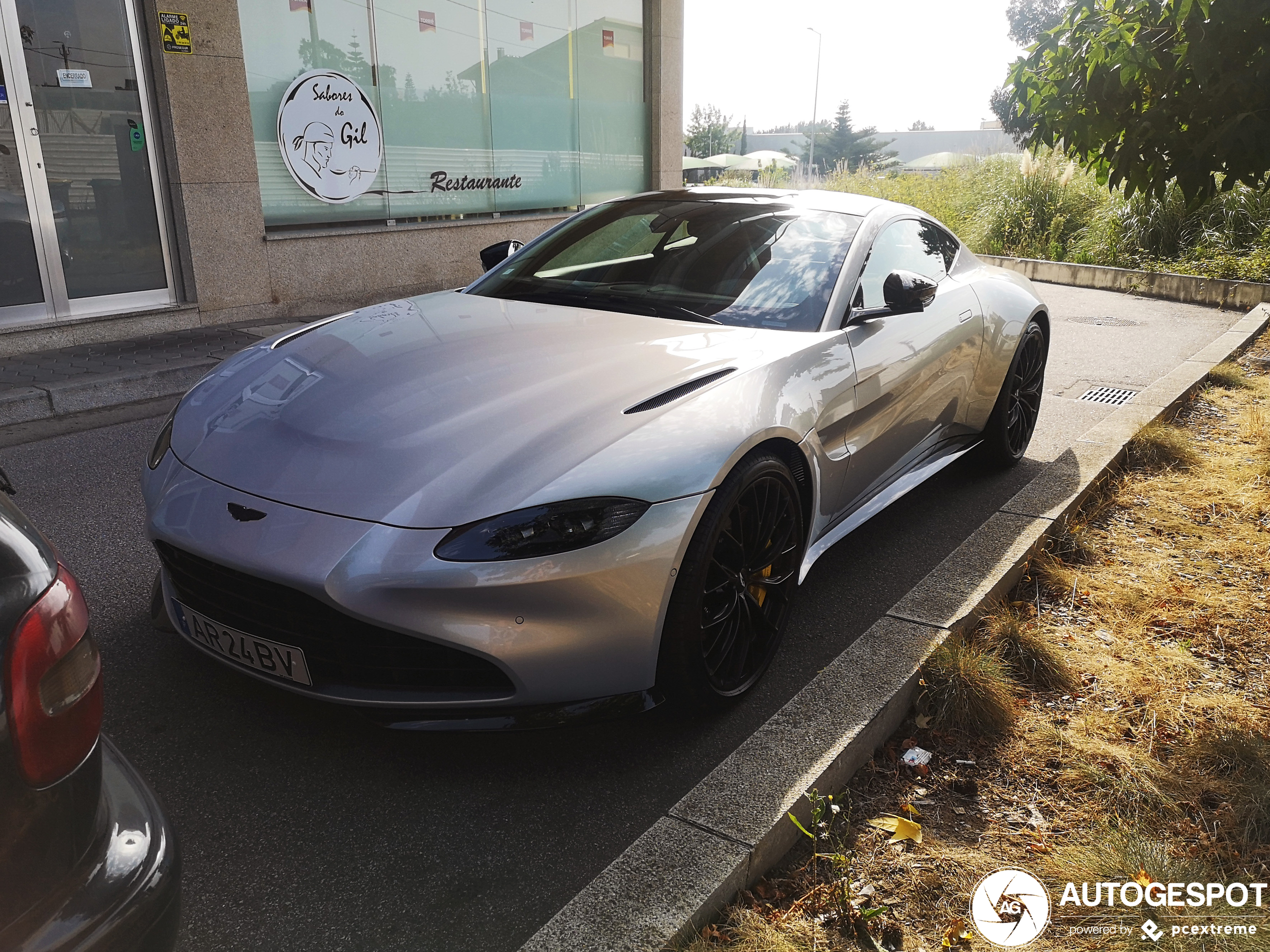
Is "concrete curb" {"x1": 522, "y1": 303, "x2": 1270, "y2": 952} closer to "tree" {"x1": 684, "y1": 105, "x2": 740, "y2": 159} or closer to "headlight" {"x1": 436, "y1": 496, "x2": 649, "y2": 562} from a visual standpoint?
"headlight" {"x1": 436, "y1": 496, "x2": 649, "y2": 562}

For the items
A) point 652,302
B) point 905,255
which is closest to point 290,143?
point 652,302

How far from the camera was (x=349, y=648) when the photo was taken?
2373 mm

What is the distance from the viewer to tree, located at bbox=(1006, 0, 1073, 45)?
88062 millimetres

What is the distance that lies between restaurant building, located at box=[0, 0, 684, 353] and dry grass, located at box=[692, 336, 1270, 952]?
23.2 ft

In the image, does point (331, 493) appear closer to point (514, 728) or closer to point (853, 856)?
point (514, 728)

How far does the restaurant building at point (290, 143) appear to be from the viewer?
24.4ft

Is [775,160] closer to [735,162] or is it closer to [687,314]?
[735,162]

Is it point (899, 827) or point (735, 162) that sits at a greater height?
point (735, 162)

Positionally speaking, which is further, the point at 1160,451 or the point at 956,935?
the point at 1160,451

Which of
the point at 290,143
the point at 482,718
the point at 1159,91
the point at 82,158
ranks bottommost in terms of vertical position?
the point at 482,718

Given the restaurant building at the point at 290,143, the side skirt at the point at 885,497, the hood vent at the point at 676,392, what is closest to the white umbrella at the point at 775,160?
the restaurant building at the point at 290,143

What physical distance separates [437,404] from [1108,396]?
5.71m

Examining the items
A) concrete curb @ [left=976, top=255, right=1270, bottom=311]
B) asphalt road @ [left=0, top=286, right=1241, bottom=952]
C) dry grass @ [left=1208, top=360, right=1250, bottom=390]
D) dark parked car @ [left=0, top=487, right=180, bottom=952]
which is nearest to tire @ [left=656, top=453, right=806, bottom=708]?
asphalt road @ [left=0, top=286, right=1241, bottom=952]

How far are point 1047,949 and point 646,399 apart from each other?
162 cm
